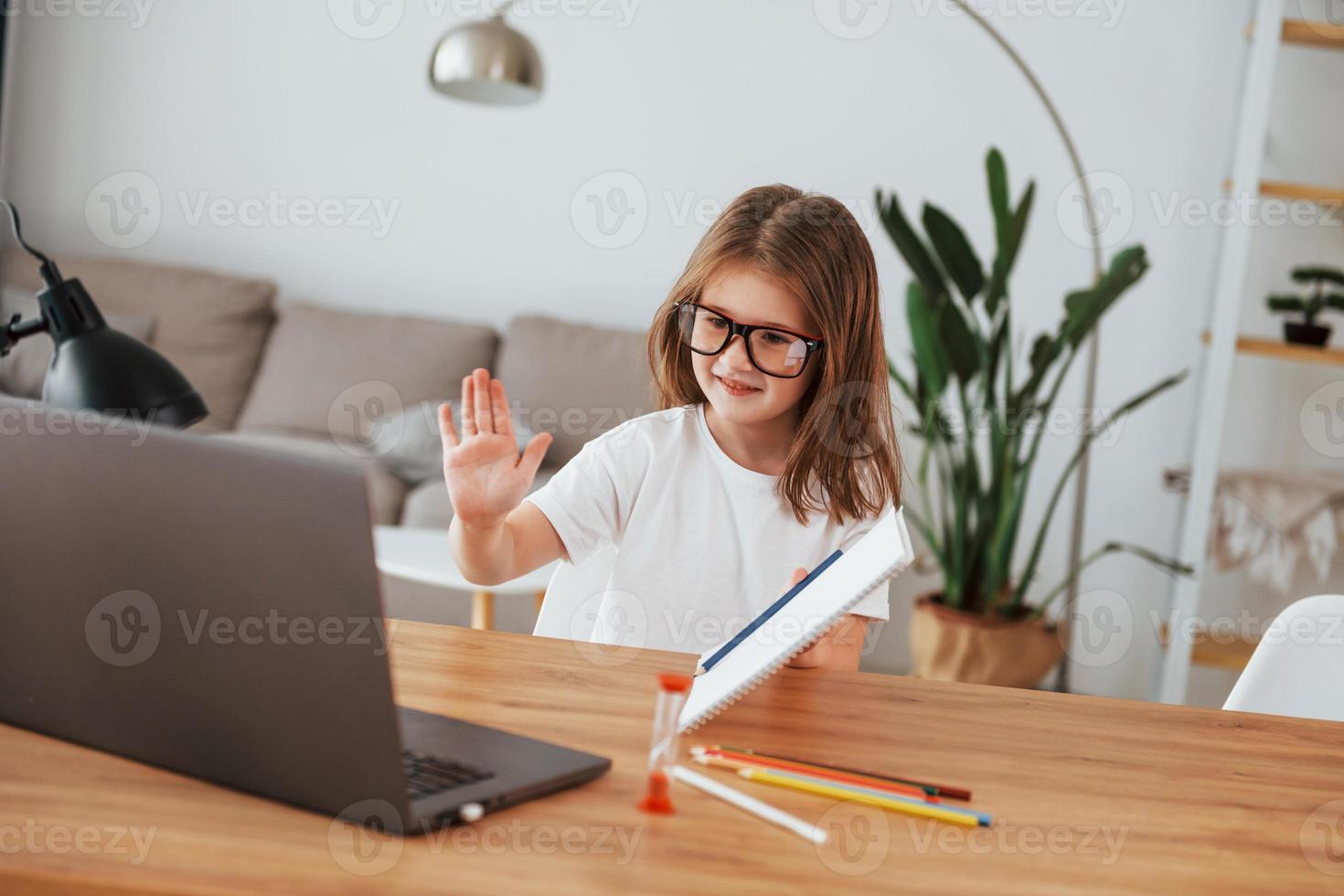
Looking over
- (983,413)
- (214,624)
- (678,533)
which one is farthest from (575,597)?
(983,413)

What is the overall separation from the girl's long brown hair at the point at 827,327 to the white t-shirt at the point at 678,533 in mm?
41

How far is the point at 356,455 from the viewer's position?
341cm

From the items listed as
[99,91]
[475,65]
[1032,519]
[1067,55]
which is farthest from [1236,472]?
[99,91]

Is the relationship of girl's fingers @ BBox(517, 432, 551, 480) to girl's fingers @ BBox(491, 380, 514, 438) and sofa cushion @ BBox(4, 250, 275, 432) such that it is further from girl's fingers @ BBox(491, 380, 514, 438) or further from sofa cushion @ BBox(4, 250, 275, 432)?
sofa cushion @ BBox(4, 250, 275, 432)

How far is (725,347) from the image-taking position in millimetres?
1372

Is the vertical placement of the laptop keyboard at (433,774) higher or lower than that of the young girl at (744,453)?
lower

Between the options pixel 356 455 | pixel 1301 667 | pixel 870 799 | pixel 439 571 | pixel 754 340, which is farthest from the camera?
pixel 356 455

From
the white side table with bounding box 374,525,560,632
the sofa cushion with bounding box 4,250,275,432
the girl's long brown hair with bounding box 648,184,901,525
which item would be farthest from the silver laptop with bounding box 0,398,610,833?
the sofa cushion with bounding box 4,250,275,432

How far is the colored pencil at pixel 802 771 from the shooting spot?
2.79 ft

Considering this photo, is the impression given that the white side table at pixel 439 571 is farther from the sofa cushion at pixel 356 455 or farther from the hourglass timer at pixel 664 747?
the hourglass timer at pixel 664 747

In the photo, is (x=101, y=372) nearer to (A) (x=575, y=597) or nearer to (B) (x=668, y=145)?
(A) (x=575, y=597)

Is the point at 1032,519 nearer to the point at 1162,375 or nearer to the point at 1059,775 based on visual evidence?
the point at 1162,375

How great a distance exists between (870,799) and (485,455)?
46cm

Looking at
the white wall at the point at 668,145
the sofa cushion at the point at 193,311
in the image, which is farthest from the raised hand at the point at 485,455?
the sofa cushion at the point at 193,311
